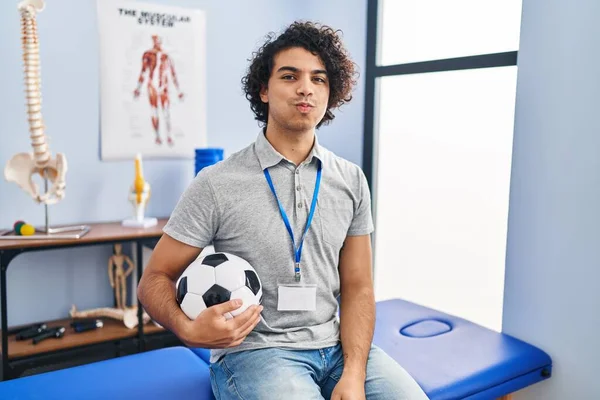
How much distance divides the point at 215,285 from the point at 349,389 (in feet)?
1.33

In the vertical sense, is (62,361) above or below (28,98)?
below

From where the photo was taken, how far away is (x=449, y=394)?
1.54m

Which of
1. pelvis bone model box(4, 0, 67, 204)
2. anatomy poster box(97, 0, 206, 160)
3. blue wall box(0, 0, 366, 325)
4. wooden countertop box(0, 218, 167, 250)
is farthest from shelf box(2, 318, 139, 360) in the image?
anatomy poster box(97, 0, 206, 160)

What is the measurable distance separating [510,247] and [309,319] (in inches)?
38.5

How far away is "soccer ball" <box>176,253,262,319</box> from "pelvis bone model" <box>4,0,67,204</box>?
52.9 inches

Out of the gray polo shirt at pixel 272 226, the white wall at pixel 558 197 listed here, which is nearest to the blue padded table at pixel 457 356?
the white wall at pixel 558 197

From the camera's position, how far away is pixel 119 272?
2.64m

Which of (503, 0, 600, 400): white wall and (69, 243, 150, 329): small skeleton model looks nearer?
(503, 0, 600, 400): white wall

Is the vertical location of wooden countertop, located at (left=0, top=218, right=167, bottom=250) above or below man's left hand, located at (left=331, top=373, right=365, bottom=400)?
above

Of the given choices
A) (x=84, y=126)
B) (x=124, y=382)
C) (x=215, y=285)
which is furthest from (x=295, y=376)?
(x=84, y=126)

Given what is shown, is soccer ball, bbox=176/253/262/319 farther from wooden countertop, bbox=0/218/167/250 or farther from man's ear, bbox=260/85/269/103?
wooden countertop, bbox=0/218/167/250

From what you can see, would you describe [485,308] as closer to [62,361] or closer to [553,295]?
[553,295]

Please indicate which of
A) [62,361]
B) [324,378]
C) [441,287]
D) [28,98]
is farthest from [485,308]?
[28,98]

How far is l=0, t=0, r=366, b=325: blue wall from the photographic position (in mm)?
2459
